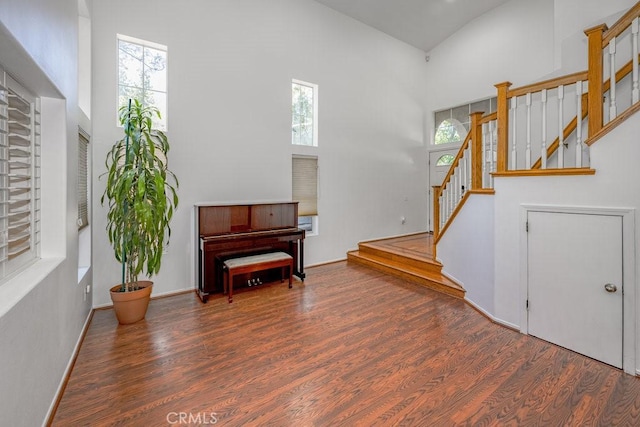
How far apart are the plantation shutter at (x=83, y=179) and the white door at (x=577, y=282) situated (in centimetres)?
429

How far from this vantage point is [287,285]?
4.30 meters

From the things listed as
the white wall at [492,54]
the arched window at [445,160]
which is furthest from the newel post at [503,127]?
the arched window at [445,160]

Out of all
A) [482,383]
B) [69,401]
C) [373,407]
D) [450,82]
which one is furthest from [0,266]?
[450,82]

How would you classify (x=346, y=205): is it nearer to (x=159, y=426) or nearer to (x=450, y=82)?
(x=450, y=82)

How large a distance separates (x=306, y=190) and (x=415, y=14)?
4.18 meters

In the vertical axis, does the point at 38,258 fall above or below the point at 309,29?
below

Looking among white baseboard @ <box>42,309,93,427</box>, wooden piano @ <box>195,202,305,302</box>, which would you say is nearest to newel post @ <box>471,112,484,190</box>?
wooden piano @ <box>195,202,305,302</box>

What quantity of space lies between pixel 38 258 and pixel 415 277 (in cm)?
414

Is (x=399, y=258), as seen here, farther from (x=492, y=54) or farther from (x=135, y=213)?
(x=492, y=54)

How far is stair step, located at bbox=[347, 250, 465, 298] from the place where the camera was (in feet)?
12.8

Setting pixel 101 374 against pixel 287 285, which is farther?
pixel 287 285

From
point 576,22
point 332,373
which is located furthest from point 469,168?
point 332,373

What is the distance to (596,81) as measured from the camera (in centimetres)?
239

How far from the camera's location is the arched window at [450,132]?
656 centimetres
